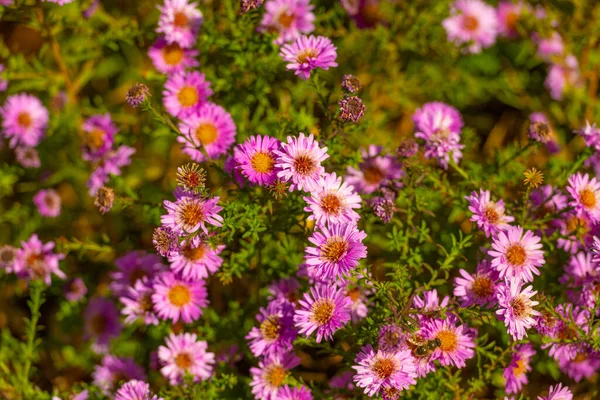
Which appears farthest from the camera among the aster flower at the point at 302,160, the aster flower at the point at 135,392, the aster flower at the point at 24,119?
the aster flower at the point at 24,119

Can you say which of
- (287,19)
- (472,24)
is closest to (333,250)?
(287,19)

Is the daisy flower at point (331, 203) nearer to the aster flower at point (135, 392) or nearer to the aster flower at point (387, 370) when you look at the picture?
the aster flower at point (387, 370)

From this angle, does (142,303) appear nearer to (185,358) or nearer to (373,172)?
(185,358)

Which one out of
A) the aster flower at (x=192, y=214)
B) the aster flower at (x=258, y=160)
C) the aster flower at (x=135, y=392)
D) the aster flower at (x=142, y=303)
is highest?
the aster flower at (x=258, y=160)

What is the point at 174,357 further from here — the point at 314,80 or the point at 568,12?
the point at 568,12

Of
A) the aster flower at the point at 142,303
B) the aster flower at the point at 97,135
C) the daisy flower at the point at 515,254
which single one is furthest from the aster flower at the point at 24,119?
the daisy flower at the point at 515,254
